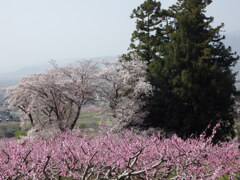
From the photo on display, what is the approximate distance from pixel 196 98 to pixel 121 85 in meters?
5.23

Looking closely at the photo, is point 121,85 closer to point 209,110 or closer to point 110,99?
point 110,99

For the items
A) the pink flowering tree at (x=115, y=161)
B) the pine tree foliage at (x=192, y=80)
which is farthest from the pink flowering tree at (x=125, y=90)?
the pink flowering tree at (x=115, y=161)

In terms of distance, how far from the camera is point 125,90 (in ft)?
62.7

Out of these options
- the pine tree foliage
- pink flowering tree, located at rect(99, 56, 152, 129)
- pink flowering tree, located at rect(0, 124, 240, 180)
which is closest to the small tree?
pink flowering tree, located at rect(99, 56, 152, 129)

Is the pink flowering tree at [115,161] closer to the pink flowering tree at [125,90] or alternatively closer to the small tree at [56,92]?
the small tree at [56,92]

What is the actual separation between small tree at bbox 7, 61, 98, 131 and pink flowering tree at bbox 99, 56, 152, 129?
991mm

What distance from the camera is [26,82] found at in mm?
17203

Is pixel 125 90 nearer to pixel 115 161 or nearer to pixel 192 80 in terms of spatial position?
pixel 192 80

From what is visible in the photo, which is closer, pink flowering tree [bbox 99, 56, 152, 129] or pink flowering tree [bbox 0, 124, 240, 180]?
pink flowering tree [bbox 0, 124, 240, 180]

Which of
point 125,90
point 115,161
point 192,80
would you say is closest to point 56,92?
point 125,90

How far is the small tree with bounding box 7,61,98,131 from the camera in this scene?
17.3 metres

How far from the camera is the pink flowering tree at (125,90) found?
17.7 metres

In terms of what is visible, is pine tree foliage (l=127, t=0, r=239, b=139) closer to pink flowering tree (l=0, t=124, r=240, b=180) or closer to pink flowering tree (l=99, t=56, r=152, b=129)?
pink flowering tree (l=99, t=56, r=152, b=129)

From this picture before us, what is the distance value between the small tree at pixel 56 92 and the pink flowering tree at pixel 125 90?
99 centimetres
